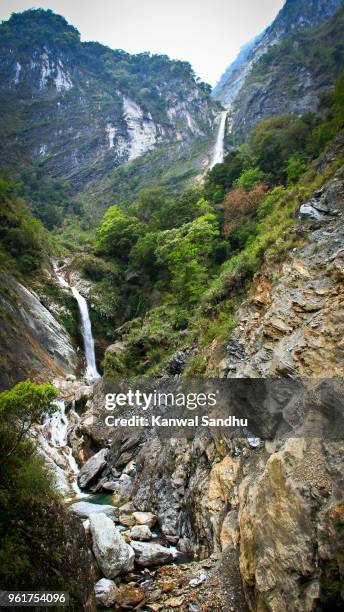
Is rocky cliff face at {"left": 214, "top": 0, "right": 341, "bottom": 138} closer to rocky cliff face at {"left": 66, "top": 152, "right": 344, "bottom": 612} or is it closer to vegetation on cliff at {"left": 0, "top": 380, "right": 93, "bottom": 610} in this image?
rocky cliff face at {"left": 66, "top": 152, "right": 344, "bottom": 612}

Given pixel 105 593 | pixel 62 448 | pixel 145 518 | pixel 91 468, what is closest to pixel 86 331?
pixel 62 448

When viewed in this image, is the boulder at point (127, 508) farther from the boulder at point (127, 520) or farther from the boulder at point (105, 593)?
the boulder at point (105, 593)

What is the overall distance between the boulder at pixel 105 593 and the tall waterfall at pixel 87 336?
668 inches

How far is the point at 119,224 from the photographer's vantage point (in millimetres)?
32094

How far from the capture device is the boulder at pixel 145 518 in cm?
1037

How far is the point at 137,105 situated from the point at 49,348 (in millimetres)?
74242

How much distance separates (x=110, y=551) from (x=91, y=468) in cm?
642

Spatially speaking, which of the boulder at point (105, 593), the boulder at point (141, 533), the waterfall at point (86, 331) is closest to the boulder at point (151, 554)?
the boulder at point (141, 533)

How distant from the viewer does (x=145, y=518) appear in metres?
10.5

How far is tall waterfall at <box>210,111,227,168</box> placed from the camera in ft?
191

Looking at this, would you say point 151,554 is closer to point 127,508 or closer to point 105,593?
point 105,593

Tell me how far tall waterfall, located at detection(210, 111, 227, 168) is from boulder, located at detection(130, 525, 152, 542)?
49080 millimetres

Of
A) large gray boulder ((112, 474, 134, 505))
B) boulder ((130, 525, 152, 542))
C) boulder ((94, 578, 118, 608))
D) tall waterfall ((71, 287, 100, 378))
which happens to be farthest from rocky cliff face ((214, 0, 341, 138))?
boulder ((94, 578, 118, 608))

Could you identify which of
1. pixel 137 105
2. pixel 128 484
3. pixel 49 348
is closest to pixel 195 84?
pixel 137 105
